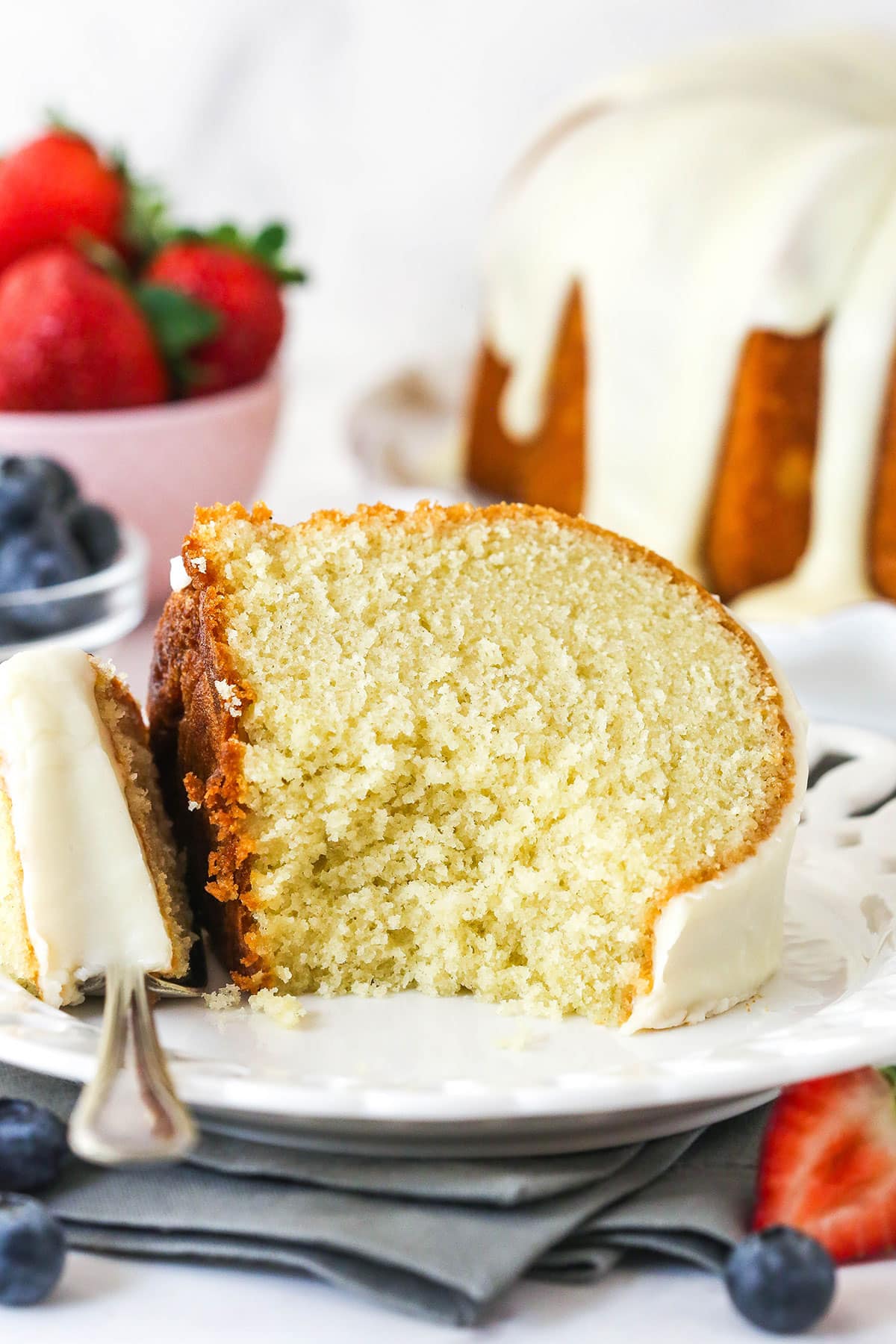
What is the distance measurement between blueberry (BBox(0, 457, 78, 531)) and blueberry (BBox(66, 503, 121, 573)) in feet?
0.16

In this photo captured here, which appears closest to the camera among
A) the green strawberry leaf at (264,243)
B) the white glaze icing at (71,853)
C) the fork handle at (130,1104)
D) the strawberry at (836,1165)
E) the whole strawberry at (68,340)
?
the fork handle at (130,1104)

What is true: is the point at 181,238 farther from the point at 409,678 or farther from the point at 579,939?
the point at 579,939

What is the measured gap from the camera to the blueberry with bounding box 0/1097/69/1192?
1.39 metres

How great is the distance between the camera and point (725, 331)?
306 cm

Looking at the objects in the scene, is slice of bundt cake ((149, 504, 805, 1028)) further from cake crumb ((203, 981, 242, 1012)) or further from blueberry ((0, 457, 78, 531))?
blueberry ((0, 457, 78, 531))

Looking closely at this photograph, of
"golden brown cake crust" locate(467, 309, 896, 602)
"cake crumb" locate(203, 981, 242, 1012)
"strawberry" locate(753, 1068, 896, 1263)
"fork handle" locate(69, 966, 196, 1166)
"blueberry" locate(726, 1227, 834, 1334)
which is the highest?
"fork handle" locate(69, 966, 196, 1166)

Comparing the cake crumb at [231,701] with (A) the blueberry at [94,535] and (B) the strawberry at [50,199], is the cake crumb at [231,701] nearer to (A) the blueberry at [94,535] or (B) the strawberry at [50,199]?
(A) the blueberry at [94,535]

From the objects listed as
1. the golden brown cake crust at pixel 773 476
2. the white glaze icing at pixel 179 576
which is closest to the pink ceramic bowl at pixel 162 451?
the golden brown cake crust at pixel 773 476

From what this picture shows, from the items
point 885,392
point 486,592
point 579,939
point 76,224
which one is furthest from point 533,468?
point 579,939

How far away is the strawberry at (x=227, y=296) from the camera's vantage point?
311 cm

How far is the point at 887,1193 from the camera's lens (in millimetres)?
1371

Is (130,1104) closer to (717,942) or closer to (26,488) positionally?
(717,942)

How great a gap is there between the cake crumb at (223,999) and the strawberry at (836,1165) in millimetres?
517

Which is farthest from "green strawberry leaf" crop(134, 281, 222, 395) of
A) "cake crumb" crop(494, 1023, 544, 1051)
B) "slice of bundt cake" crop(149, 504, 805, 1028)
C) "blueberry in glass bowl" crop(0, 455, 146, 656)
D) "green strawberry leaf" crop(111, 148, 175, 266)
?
"cake crumb" crop(494, 1023, 544, 1051)
